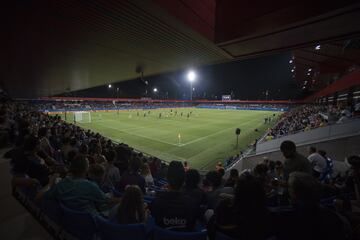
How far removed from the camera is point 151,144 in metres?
22.0

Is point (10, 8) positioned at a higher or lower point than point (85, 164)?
higher

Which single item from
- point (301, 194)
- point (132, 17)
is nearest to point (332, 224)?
point (301, 194)

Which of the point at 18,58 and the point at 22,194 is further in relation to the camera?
the point at 18,58

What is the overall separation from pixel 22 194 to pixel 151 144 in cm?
1712

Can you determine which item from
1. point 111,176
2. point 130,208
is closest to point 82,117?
point 111,176

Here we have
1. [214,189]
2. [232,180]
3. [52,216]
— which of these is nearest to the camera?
[52,216]

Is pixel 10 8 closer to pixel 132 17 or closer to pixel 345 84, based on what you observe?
pixel 132 17

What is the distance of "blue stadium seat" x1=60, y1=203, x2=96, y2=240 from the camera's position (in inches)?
117

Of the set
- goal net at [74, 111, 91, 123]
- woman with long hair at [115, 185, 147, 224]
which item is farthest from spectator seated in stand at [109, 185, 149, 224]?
goal net at [74, 111, 91, 123]

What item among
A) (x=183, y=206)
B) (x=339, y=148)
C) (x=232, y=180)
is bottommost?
(x=339, y=148)

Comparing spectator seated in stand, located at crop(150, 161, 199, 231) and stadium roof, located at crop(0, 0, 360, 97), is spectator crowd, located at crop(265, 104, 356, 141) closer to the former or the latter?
stadium roof, located at crop(0, 0, 360, 97)

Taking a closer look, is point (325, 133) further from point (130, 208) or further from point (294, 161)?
point (130, 208)

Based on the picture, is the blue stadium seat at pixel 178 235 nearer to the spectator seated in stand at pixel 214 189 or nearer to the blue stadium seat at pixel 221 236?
the blue stadium seat at pixel 221 236

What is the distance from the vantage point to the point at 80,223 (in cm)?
305
